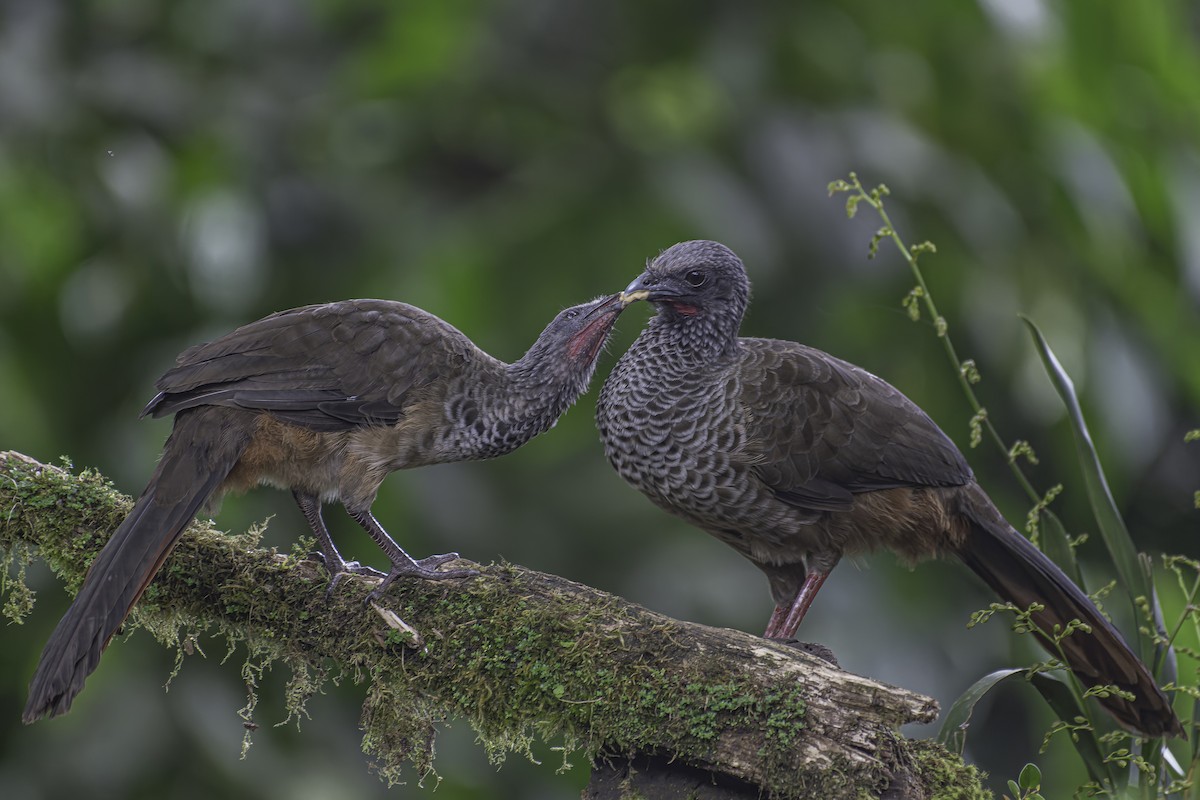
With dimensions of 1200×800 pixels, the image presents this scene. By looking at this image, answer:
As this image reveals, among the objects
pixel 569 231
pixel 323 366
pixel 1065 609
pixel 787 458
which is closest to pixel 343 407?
pixel 323 366

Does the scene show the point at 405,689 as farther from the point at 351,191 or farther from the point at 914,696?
the point at 351,191

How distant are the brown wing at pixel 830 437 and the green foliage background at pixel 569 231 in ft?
3.93

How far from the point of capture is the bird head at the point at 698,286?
320 cm

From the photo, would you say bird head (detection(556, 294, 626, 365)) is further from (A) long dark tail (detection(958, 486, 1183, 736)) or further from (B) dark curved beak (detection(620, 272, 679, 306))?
(A) long dark tail (detection(958, 486, 1183, 736))

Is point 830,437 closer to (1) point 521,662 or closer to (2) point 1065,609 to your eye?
(2) point 1065,609

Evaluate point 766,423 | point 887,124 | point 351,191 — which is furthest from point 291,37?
point 766,423

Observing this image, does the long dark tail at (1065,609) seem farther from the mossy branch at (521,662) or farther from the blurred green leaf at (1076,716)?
the mossy branch at (521,662)

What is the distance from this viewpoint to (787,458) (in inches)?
119

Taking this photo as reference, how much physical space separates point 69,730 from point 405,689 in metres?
2.19

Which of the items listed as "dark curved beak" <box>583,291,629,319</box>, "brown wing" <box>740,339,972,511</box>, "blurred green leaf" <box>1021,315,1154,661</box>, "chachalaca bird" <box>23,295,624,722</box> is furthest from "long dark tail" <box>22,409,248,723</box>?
"blurred green leaf" <box>1021,315,1154,661</box>

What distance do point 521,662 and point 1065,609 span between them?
4.62 feet

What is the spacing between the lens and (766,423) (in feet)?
10.0

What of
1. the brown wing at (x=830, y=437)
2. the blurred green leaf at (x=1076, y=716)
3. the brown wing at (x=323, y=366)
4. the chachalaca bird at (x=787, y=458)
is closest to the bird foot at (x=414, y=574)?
the brown wing at (x=323, y=366)

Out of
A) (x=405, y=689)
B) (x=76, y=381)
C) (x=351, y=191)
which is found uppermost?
(x=351, y=191)
